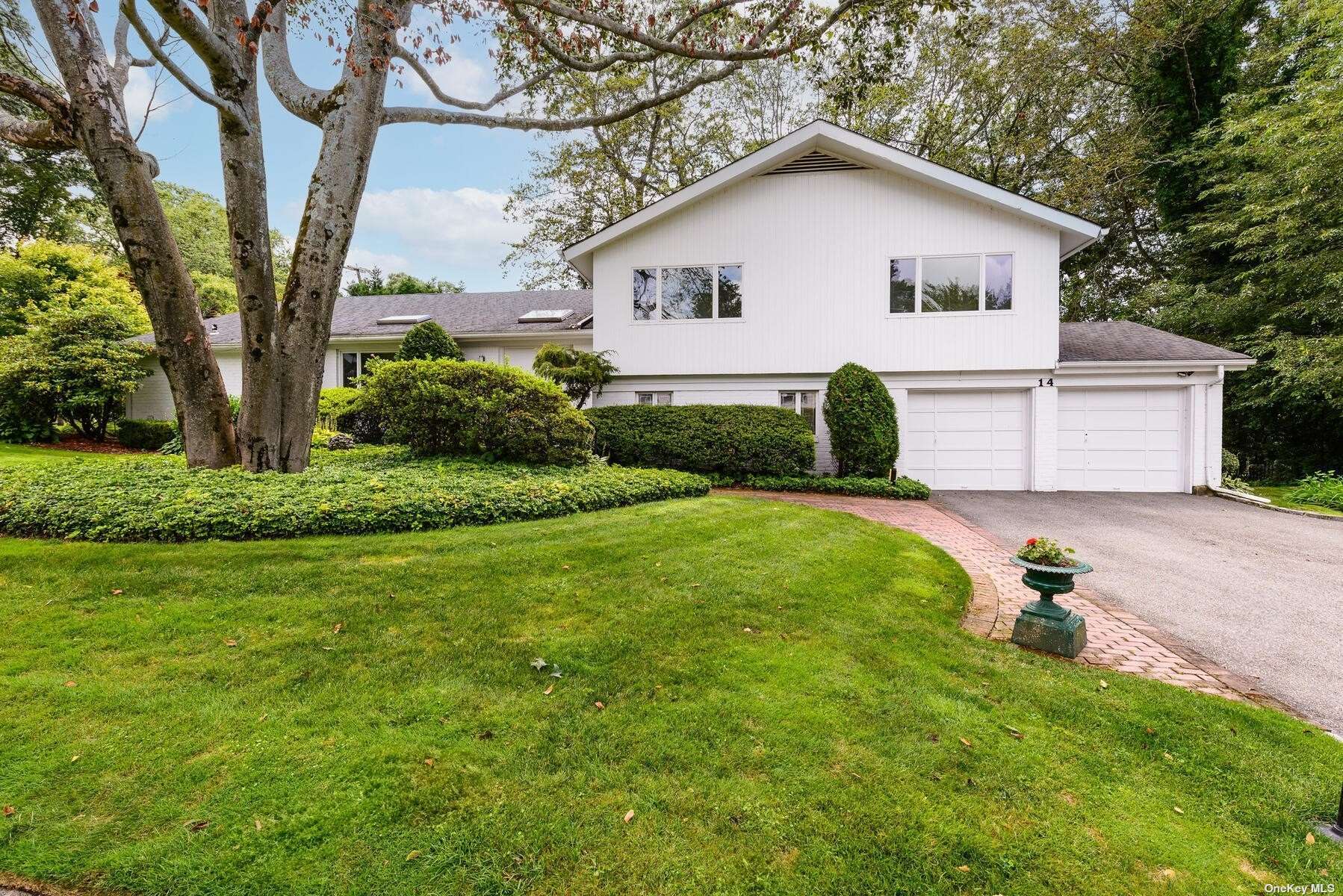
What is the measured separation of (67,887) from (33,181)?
25033 millimetres

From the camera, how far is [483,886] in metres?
1.84

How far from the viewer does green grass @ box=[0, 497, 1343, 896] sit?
1.96 metres

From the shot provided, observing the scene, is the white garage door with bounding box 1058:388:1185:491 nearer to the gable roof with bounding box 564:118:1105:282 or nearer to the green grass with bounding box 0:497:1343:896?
the gable roof with bounding box 564:118:1105:282

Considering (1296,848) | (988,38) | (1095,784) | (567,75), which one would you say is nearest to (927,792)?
(1095,784)

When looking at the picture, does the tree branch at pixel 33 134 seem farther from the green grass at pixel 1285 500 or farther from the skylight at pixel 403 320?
the green grass at pixel 1285 500

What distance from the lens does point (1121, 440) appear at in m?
11.2

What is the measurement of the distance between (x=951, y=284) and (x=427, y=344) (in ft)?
38.7

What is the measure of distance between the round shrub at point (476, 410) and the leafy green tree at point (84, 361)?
10814mm

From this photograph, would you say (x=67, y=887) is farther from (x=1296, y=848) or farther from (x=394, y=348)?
(x=394, y=348)

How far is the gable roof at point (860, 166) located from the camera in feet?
35.2

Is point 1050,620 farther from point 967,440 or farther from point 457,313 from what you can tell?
point 457,313

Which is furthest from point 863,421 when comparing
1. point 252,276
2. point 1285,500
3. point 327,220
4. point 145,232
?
point 145,232

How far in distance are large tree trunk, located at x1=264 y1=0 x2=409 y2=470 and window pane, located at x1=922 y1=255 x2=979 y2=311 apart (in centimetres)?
1017

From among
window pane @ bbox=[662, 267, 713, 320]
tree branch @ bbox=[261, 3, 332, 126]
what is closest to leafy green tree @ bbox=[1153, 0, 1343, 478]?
window pane @ bbox=[662, 267, 713, 320]
